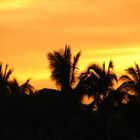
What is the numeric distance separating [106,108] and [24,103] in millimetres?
8145

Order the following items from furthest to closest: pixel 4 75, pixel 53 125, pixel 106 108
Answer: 1. pixel 4 75
2. pixel 53 125
3. pixel 106 108

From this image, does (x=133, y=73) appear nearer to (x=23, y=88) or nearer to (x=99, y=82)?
(x=99, y=82)

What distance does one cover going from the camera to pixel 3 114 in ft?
179

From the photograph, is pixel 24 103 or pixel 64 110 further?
pixel 24 103

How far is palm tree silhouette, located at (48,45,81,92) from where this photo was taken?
5044cm

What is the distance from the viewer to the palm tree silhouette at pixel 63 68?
5044 cm

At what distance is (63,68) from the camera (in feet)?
166

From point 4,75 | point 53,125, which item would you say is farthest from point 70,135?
point 4,75

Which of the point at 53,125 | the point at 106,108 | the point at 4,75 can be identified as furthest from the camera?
the point at 4,75

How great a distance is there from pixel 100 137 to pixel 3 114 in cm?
847

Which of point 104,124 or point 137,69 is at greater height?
point 137,69

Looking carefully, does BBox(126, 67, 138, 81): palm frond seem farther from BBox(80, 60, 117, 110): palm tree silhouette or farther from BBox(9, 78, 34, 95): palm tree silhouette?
BBox(9, 78, 34, 95): palm tree silhouette

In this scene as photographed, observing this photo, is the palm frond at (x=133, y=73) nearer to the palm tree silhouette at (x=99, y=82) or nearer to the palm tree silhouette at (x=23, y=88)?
the palm tree silhouette at (x=99, y=82)

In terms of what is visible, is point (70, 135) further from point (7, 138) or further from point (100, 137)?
point (7, 138)
